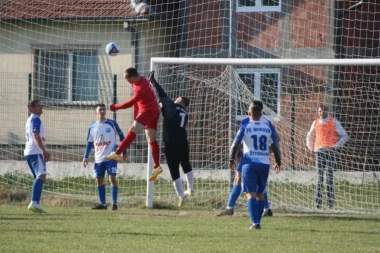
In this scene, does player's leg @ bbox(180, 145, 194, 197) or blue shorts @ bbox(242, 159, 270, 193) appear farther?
player's leg @ bbox(180, 145, 194, 197)

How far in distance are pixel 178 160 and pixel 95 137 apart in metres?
2.12

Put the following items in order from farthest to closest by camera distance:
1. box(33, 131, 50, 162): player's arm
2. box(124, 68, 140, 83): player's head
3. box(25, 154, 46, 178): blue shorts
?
box(25, 154, 46, 178): blue shorts, box(33, 131, 50, 162): player's arm, box(124, 68, 140, 83): player's head

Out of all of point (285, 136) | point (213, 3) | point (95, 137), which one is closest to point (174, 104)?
point (95, 137)

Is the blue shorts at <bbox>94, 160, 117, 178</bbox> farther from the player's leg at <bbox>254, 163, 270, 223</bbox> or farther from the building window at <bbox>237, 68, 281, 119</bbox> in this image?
the player's leg at <bbox>254, 163, 270, 223</bbox>

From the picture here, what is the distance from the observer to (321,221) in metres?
15.0

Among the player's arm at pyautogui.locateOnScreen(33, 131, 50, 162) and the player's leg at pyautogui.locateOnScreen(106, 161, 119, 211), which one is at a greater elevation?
the player's arm at pyautogui.locateOnScreen(33, 131, 50, 162)

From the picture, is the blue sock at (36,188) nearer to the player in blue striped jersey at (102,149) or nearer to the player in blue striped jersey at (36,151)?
the player in blue striped jersey at (36,151)

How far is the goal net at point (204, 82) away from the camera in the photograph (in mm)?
17422

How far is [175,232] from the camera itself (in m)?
12.8

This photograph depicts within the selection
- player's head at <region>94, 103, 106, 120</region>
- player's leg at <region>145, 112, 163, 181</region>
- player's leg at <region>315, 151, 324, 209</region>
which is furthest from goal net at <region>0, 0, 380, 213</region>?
player's leg at <region>145, 112, 163, 181</region>

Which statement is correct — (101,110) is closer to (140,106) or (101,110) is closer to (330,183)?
(140,106)

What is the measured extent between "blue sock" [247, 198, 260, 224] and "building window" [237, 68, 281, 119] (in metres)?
5.91

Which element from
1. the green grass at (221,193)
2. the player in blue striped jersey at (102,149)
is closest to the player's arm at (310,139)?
the green grass at (221,193)

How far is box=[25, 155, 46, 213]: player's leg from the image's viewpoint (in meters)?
15.5
